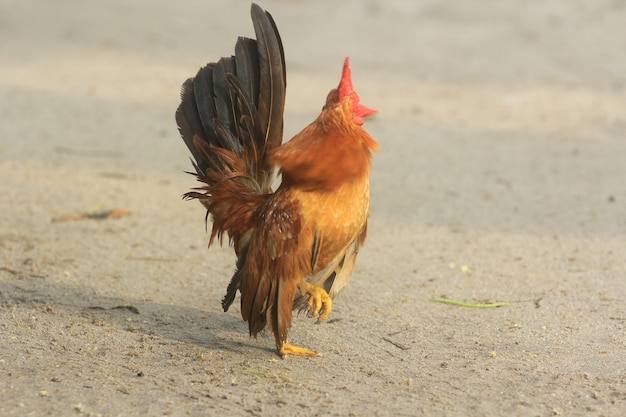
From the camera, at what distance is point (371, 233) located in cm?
632

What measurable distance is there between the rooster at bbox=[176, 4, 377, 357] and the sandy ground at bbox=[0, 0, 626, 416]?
0.37 metres

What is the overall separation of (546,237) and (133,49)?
303 inches

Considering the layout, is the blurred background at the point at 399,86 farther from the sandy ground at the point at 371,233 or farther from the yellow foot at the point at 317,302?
the yellow foot at the point at 317,302

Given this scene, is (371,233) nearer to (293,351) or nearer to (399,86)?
(293,351)

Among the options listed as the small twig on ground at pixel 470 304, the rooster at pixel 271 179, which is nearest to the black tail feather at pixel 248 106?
the rooster at pixel 271 179

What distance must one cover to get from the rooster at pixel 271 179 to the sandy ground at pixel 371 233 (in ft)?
1.21

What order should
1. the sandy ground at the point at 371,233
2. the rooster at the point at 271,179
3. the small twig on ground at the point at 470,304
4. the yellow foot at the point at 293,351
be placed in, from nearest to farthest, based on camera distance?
the sandy ground at the point at 371,233
the rooster at the point at 271,179
the yellow foot at the point at 293,351
the small twig on ground at the point at 470,304

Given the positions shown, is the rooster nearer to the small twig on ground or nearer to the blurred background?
the small twig on ground

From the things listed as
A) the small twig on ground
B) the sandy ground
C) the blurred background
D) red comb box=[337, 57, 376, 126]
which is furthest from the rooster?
the blurred background

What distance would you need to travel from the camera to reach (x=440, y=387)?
3895 millimetres

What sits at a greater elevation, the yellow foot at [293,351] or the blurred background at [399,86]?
the blurred background at [399,86]

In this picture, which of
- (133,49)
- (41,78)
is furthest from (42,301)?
(133,49)

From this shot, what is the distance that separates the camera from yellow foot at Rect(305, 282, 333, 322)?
13.8ft

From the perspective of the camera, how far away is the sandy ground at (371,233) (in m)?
3.92
